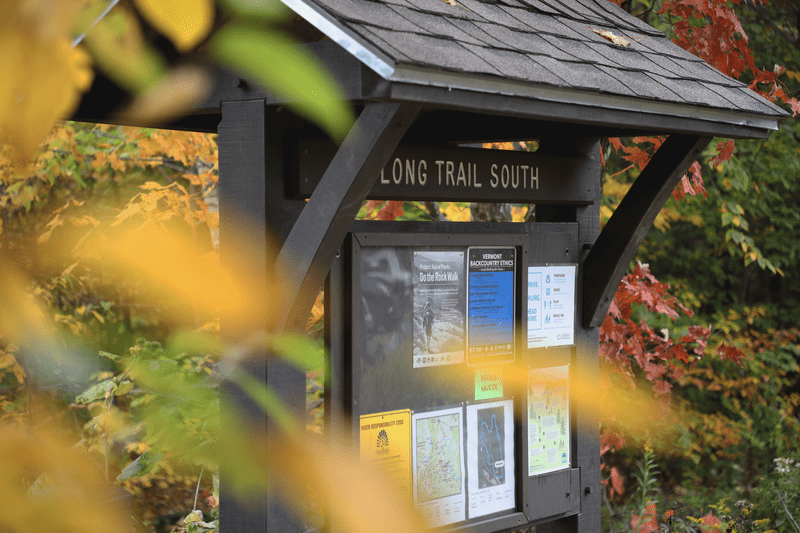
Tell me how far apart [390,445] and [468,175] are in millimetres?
→ 993

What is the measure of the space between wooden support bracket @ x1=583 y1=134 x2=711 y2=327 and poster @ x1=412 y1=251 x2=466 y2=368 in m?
0.79

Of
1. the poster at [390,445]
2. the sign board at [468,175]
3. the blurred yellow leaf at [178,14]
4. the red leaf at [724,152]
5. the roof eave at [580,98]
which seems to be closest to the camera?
the blurred yellow leaf at [178,14]

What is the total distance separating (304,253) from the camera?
6.98ft

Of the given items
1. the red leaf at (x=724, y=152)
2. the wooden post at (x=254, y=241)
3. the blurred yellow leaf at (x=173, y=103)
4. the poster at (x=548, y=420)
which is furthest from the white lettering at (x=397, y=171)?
the red leaf at (x=724, y=152)

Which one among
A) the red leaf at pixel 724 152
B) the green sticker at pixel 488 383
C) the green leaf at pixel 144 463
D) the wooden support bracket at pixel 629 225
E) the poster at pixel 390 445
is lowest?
the green leaf at pixel 144 463

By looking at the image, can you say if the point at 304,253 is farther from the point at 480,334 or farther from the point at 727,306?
the point at 727,306

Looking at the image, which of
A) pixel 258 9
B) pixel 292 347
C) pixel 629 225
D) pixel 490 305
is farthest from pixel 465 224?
pixel 258 9

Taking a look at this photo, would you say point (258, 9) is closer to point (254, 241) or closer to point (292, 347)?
point (254, 241)

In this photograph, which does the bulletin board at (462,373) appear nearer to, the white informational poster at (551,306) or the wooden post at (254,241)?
the white informational poster at (551,306)

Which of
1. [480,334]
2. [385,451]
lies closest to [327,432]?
[385,451]

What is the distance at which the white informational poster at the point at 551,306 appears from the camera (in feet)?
10.1

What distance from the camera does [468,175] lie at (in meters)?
2.78

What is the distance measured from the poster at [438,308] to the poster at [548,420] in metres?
0.48

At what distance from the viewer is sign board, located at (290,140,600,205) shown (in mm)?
2330
